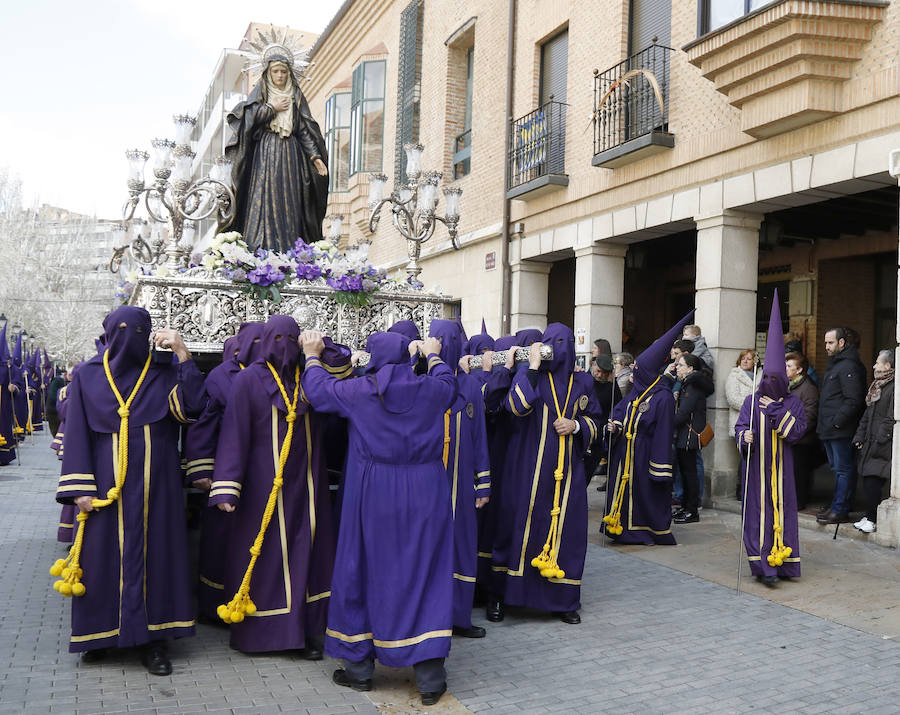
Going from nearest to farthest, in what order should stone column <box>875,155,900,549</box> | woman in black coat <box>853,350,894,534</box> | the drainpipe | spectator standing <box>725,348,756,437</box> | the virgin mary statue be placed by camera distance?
the virgin mary statue, stone column <box>875,155,900,549</box>, woman in black coat <box>853,350,894,534</box>, spectator standing <box>725,348,756,437</box>, the drainpipe

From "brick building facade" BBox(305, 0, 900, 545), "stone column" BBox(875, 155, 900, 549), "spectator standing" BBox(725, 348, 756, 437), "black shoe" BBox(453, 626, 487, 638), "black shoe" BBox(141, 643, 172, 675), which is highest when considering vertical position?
"brick building facade" BBox(305, 0, 900, 545)

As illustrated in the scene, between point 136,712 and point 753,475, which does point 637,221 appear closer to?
point 753,475

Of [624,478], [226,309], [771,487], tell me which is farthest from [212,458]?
[624,478]

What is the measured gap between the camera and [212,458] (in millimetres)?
5488

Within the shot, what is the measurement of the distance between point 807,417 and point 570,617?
4727 millimetres

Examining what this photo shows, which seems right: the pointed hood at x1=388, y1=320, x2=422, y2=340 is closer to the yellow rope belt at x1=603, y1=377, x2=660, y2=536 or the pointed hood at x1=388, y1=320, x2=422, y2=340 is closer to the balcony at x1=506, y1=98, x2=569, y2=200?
the yellow rope belt at x1=603, y1=377, x2=660, y2=536

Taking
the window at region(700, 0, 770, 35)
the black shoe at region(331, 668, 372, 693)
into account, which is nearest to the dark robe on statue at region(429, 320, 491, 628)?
the black shoe at region(331, 668, 372, 693)

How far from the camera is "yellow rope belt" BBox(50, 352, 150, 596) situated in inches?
180

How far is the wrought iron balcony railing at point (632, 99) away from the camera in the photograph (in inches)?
460

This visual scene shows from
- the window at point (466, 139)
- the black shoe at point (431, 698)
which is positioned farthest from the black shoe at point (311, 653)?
the window at point (466, 139)

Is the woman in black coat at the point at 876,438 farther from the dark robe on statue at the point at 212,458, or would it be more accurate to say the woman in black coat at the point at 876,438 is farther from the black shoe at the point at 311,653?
the dark robe on statue at the point at 212,458

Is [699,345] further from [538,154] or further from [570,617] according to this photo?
[570,617]

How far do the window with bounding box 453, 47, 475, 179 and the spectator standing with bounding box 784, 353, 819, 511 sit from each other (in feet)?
30.5

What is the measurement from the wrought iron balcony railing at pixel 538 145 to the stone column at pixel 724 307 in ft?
12.6
